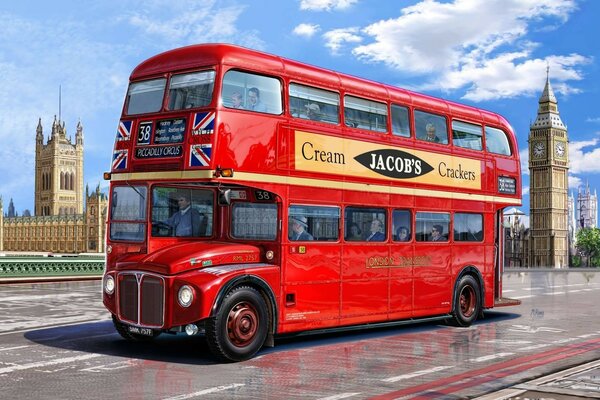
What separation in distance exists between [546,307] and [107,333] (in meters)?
12.1

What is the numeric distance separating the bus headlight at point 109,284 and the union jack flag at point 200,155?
214 cm

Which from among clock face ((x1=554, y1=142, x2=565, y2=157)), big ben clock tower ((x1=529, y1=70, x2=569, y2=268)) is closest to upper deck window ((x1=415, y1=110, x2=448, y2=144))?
big ben clock tower ((x1=529, y1=70, x2=569, y2=268))

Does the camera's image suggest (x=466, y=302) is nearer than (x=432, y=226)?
No

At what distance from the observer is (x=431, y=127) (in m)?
14.8

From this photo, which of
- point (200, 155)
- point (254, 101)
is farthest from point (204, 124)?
point (254, 101)

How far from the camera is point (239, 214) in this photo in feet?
37.6

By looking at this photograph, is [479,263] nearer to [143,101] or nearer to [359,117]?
[359,117]

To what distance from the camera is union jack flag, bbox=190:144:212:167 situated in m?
10.5

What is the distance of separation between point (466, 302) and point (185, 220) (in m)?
7.12

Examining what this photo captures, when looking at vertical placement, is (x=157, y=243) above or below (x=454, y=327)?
above

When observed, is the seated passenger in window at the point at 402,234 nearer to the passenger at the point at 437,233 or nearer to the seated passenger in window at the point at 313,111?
the passenger at the point at 437,233

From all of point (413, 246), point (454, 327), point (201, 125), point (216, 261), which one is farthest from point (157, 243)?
point (454, 327)

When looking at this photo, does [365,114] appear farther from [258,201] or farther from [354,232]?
[258,201]

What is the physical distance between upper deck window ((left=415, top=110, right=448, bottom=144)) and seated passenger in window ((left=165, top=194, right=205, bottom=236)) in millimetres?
4997
